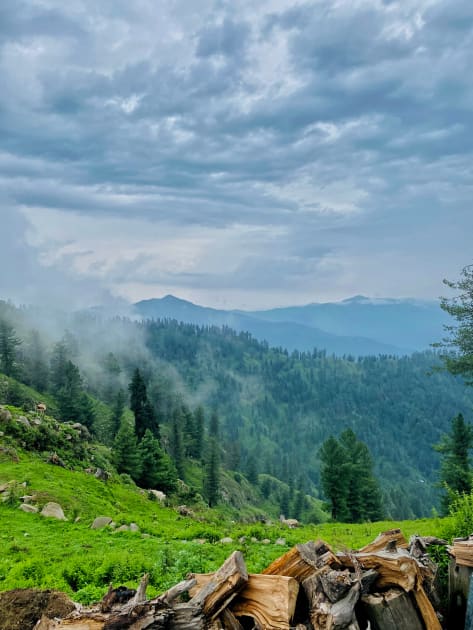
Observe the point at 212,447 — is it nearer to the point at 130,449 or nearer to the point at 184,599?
the point at 130,449

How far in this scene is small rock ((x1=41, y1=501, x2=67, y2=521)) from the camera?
23.6m

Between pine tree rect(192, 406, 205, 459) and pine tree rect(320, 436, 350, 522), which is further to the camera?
pine tree rect(192, 406, 205, 459)

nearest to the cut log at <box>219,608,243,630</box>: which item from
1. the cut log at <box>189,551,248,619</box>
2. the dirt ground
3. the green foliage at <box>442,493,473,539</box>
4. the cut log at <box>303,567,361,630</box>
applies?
the cut log at <box>189,551,248,619</box>

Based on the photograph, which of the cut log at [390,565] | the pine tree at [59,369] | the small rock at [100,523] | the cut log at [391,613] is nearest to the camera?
the cut log at [391,613]

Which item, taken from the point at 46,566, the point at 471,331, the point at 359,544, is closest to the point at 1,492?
the point at 46,566

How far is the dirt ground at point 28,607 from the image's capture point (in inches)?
365

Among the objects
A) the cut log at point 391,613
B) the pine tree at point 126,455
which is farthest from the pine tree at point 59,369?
the cut log at point 391,613

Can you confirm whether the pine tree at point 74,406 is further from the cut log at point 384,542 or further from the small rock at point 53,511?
the cut log at point 384,542

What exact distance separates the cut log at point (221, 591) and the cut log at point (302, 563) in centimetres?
79

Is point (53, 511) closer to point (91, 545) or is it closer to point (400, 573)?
point (91, 545)

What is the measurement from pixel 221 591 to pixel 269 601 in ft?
2.84

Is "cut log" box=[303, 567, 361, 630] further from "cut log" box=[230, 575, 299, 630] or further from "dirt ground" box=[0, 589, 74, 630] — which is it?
"dirt ground" box=[0, 589, 74, 630]

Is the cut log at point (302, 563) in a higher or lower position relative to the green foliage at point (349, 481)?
higher

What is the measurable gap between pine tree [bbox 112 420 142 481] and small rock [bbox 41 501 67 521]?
23.5m
